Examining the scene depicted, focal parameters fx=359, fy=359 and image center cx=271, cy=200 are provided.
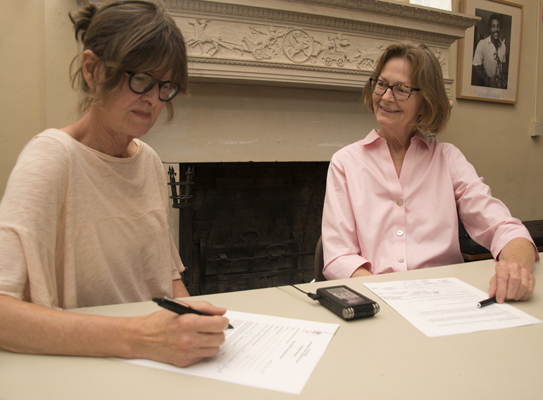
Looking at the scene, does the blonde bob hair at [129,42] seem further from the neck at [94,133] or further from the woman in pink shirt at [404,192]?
the woman in pink shirt at [404,192]

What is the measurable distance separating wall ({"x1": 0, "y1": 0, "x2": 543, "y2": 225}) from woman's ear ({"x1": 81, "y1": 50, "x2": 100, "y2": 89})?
26 cm

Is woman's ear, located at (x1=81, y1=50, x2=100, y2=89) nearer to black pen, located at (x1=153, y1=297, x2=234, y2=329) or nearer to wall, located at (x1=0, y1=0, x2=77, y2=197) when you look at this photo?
black pen, located at (x1=153, y1=297, x2=234, y2=329)

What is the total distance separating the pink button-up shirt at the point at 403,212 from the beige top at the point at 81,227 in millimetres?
593

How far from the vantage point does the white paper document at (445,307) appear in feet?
2.24

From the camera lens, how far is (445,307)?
76cm

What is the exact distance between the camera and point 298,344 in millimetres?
598

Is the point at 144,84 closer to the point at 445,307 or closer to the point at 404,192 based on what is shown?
the point at 445,307

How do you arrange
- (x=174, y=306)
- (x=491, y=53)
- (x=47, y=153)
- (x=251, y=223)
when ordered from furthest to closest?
(x=491, y=53) < (x=251, y=223) < (x=47, y=153) < (x=174, y=306)

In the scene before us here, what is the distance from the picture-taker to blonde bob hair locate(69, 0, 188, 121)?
0.74 metres

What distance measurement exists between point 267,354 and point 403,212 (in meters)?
0.85

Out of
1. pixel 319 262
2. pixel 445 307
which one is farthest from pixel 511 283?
pixel 319 262

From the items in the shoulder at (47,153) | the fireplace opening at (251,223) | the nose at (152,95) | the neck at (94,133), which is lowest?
the fireplace opening at (251,223)

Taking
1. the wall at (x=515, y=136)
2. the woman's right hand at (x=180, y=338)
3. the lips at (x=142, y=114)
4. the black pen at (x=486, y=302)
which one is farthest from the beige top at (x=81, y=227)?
the wall at (x=515, y=136)

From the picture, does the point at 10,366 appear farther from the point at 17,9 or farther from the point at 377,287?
the point at 17,9
